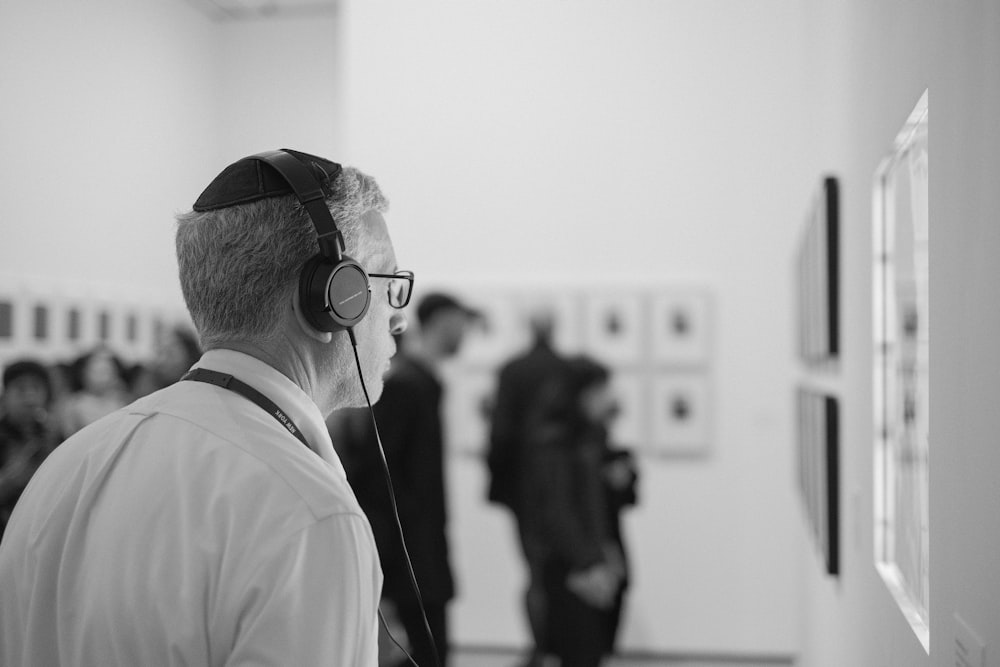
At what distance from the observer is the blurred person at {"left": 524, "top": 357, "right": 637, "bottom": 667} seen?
5.78m

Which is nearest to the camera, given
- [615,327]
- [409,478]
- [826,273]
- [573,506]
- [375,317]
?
[375,317]

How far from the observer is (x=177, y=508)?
1.34 metres

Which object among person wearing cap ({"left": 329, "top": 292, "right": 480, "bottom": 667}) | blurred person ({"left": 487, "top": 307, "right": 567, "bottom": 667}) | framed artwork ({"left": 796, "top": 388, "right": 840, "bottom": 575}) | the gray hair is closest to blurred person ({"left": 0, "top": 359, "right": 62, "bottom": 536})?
person wearing cap ({"left": 329, "top": 292, "right": 480, "bottom": 667})

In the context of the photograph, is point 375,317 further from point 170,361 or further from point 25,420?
point 170,361

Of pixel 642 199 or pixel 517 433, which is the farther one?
pixel 642 199

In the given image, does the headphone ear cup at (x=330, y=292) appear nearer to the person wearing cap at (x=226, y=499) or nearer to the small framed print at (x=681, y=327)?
the person wearing cap at (x=226, y=499)

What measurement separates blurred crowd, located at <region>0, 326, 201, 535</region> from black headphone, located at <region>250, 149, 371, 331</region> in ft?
12.2

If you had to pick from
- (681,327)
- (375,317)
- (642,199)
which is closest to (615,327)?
(681,327)

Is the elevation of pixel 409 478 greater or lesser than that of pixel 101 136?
lesser

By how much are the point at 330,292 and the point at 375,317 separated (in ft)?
0.87

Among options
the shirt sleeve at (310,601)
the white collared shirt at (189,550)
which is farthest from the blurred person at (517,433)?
the shirt sleeve at (310,601)

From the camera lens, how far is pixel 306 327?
1628 millimetres

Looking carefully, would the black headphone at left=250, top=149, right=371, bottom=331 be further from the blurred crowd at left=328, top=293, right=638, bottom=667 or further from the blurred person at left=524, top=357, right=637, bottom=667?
the blurred person at left=524, top=357, right=637, bottom=667

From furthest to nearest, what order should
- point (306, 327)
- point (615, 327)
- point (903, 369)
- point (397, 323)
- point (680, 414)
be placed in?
point (615, 327) < point (680, 414) < point (903, 369) < point (397, 323) < point (306, 327)
